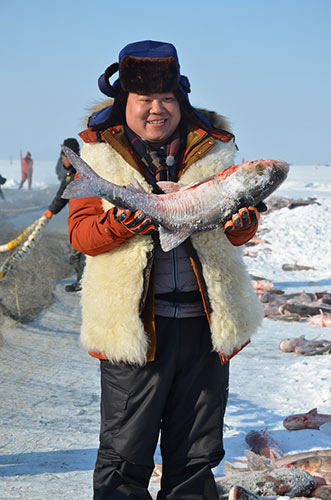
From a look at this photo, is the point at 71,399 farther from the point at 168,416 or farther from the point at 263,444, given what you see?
the point at 168,416

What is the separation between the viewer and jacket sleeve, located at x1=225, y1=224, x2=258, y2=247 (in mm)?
2730

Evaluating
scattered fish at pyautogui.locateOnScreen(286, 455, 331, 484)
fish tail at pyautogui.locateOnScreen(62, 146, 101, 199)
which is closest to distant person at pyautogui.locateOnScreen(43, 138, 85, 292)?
scattered fish at pyautogui.locateOnScreen(286, 455, 331, 484)

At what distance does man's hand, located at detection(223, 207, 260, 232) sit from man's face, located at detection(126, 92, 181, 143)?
54 centimetres

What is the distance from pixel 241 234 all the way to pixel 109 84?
939 millimetres

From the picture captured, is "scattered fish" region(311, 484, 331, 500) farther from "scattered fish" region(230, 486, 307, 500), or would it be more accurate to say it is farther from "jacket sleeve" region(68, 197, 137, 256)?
"jacket sleeve" region(68, 197, 137, 256)

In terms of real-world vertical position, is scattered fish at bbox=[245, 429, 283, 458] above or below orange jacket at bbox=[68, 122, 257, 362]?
below

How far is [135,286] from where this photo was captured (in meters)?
2.68

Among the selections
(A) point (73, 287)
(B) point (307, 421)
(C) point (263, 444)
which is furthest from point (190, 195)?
(A) point (73, 287)

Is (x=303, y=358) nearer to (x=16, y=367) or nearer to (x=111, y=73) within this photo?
(x=16, y=367)

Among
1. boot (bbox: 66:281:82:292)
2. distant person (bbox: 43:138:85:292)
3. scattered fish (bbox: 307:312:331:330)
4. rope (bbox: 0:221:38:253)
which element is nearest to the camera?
rope (bbox: 0:221:38:253)

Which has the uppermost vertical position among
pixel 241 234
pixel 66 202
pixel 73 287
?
pixel 241 234

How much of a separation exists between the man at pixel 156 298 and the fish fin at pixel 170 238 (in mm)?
115

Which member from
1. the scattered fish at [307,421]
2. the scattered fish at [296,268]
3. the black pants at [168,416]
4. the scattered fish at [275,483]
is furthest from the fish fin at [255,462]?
the scattered fish at [296,268]

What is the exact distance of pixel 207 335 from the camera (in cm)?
285
